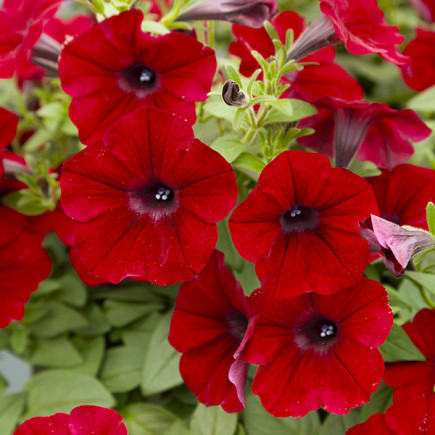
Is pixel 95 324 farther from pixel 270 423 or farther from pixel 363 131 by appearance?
pixel 363 131

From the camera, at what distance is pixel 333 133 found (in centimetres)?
69

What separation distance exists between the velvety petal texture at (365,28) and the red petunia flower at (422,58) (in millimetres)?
384

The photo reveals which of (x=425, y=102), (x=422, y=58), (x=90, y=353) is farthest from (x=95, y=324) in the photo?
(x=422, y=58)

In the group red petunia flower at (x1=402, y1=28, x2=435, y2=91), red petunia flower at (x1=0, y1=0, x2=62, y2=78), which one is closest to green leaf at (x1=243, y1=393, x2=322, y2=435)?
red petunia flower at (x1=0, y1=0, x2=62, y2=78)

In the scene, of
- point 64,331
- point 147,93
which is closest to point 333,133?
point 147,93

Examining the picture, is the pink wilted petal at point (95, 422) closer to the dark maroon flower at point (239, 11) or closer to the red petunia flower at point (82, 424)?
the red petunia flower at point (82, 424)

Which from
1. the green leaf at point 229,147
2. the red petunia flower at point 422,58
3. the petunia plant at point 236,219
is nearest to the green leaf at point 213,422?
the petunia plant at point 236,219

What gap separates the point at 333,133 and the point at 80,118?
309 mm

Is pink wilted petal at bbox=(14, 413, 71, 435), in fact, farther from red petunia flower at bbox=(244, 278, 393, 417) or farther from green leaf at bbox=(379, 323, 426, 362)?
green leaf at bbox=(379, 323, 426, 362)

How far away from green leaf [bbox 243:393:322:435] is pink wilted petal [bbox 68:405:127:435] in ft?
0.66

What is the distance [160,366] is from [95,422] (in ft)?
0.66

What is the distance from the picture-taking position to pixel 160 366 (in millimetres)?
766

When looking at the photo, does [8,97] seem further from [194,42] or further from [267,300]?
[267,300]

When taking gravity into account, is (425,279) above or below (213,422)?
above
